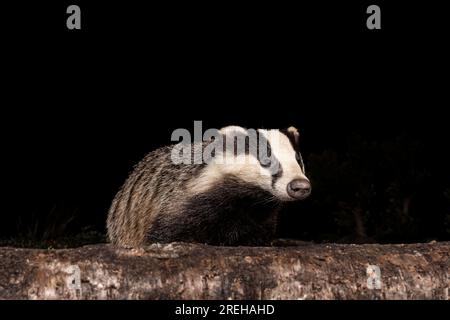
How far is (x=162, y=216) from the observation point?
13.8ft

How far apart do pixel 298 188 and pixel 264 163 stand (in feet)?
1.15

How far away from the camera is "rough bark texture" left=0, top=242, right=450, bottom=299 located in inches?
128

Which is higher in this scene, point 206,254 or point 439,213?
point 206,254

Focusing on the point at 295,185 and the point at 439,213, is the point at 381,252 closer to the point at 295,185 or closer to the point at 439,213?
the point at 295,185

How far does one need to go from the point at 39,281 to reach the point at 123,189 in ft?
6.52

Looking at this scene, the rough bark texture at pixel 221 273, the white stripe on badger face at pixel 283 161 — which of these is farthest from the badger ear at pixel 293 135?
the rough bark texture at pixel 221 273

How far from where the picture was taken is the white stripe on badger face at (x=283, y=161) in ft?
12.8

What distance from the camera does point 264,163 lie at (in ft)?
13.4

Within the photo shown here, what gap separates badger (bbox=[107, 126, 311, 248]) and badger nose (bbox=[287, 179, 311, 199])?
9cm

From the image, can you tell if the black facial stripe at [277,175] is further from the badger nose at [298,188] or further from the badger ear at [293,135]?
the badger ear at [293,135]

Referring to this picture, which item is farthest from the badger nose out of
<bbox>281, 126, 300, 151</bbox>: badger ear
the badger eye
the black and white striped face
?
<bbox>281, 126, 300, 151</bbox>: badger ear

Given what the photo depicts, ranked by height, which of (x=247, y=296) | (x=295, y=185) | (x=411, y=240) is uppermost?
(x=295, y=185)

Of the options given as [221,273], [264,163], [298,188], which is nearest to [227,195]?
[264,163]

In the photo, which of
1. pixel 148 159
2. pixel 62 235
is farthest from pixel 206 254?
pixel 62 235
